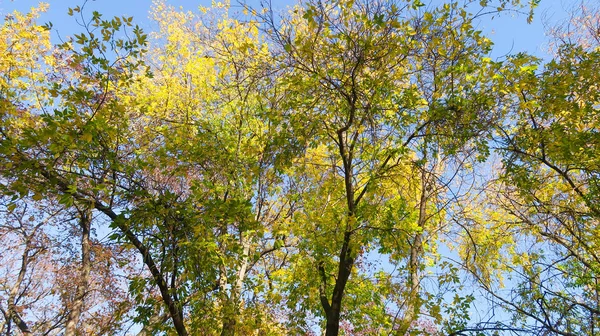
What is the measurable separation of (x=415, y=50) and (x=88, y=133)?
13.1 ft

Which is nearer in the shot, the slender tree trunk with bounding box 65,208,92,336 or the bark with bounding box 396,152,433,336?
the bark with bounding box 396,152,433,336

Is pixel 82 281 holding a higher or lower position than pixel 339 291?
higher

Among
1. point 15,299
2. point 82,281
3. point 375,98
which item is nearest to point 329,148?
point 375,98

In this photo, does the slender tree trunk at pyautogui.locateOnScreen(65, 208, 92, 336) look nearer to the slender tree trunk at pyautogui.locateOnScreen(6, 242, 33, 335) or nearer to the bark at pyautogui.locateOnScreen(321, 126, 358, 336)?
the slender tree trunk at pyautogui.locateOnScreen(6, 242, 33, 335)

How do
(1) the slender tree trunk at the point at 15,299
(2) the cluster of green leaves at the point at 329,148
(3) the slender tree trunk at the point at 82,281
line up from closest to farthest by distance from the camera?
1. (2) the cluster of green leaves at the point at 329,148
2. (3) the slender tree trunk at the point at 82,281
3. (1) the slender tree trunk at the point at 15,299

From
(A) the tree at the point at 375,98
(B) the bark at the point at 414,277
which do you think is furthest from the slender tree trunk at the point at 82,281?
(B) the bark at the point at 414,277

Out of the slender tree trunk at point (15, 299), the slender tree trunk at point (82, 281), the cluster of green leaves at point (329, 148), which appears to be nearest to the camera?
the cluster of green leaves at point (329, 148)

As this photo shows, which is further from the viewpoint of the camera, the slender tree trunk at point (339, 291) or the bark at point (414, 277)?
the bark at point (414, 277)

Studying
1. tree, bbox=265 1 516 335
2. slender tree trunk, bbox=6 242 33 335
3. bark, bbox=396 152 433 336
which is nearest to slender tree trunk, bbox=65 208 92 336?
slender tree trunk, bbox=6 242 33 335

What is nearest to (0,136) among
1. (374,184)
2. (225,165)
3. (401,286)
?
(225,165)

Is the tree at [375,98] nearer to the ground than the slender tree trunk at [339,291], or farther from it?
farther from it

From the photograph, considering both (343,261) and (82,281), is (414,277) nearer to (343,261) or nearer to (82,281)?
(343,261)

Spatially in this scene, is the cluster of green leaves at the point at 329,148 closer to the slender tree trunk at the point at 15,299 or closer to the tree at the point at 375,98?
the tree at the point at 375,98

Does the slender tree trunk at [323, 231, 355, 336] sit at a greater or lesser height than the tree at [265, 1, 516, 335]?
lesser
